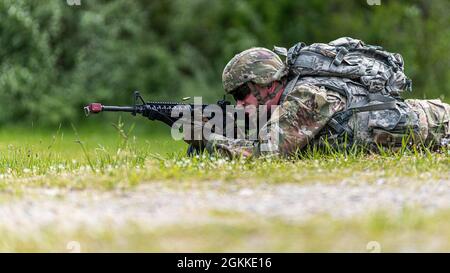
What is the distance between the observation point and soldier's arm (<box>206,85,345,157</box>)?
7882 millimetres

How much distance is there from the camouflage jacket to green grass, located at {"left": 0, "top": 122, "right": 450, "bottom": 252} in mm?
182

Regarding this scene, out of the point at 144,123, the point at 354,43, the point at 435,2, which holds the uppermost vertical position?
the point at 435,2

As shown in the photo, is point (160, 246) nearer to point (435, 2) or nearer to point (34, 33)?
point (34, 33)

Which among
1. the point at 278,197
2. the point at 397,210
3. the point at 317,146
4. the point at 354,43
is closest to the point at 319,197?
the point at 278,197

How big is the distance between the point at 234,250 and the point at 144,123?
17496 millimetres

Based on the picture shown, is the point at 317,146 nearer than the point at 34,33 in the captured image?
Yes

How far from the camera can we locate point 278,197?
587cm

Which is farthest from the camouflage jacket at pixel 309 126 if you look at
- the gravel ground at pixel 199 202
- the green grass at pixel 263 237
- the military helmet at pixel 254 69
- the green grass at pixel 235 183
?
the green grass at pixel 263 237

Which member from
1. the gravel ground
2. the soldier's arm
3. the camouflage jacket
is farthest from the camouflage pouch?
the gravel ground

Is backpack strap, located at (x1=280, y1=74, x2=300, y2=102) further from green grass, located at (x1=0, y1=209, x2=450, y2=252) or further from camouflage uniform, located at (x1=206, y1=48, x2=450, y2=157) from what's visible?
green grass, located at (x1=0, y1=209, x2=450, y2=252)

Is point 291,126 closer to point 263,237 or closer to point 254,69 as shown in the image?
point 254,69

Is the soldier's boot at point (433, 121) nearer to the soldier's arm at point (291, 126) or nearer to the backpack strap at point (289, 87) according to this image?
the soldier's arm at point (291, 126)

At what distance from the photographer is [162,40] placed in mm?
23859

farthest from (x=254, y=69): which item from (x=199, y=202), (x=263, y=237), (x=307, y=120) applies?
(x=263, y=237)
